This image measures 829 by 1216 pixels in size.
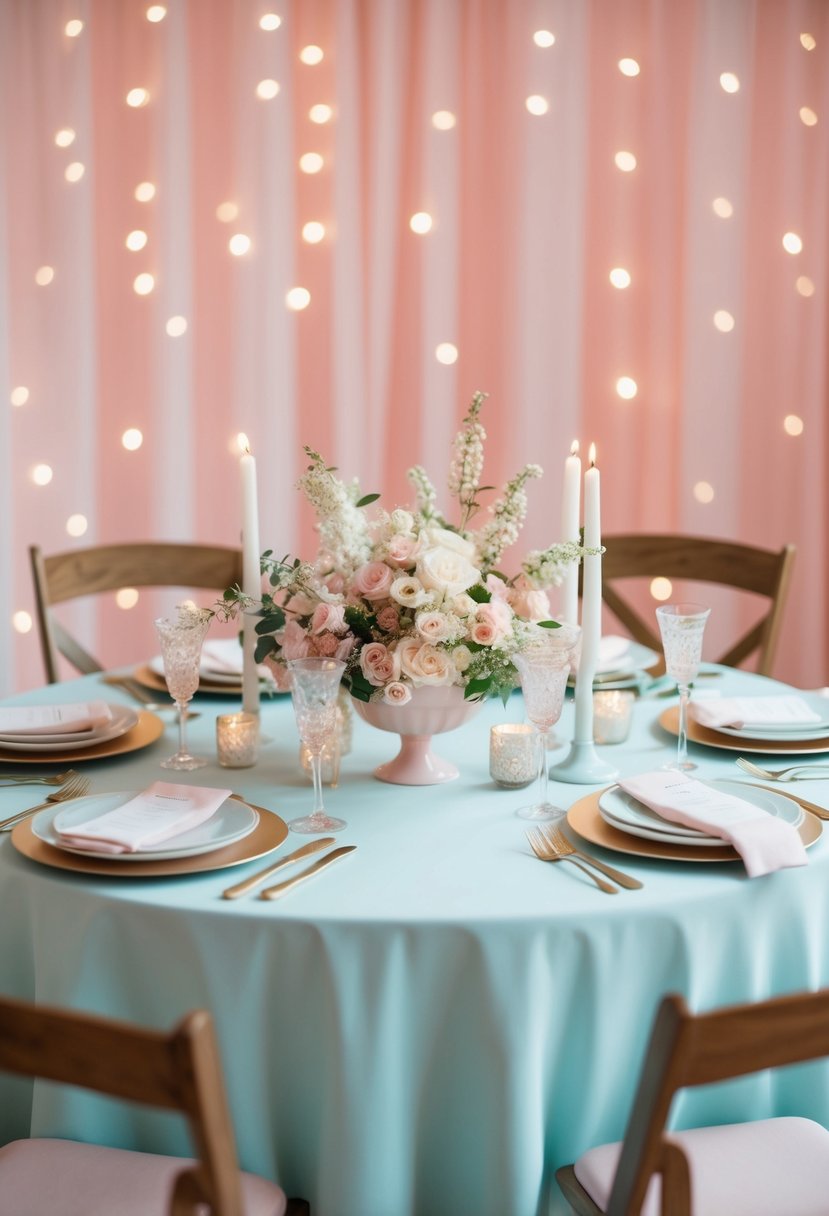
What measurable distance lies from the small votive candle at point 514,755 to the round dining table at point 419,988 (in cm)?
23

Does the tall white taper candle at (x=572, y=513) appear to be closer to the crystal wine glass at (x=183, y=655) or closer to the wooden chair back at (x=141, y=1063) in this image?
the crystal wine glass at (x=183, y=655)

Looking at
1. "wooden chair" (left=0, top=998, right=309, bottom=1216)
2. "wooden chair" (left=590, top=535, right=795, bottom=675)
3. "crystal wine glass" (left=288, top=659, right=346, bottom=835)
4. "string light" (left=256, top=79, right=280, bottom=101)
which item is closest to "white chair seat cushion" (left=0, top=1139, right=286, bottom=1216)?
"wooden chair" (left=0, top=998, right=309, bottom=1216)

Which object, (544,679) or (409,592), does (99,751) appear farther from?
(544,679)

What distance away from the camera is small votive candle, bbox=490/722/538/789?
61.2 inches

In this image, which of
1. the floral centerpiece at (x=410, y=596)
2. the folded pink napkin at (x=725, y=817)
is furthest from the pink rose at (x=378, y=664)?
the folded pink napkin at (x=725, y=817)

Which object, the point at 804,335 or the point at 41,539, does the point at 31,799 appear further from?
the point at 804,335

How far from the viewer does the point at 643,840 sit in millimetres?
1346

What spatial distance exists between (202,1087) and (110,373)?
9.57 feet

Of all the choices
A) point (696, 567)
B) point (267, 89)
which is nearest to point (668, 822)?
point (696, 567)

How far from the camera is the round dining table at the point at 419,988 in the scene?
1.16m

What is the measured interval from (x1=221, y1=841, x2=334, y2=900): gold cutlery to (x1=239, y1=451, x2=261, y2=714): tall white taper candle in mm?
439

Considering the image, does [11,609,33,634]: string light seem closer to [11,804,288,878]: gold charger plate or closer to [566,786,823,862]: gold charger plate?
[11,804,288,878]: gold charger plate

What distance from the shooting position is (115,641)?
355 cm

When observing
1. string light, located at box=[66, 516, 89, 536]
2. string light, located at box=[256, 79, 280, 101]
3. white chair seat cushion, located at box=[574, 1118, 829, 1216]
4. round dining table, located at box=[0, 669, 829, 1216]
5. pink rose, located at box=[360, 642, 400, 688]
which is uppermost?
string light, located at box=[256, 79, 280, 101]
